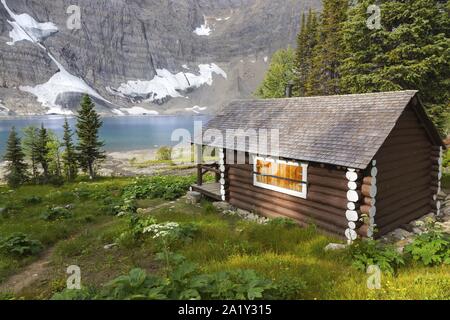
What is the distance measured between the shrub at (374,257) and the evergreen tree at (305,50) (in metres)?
37.5

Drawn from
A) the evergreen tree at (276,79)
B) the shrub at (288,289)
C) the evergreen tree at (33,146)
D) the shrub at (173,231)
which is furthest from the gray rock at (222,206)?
the evergreen tree at (276,79)

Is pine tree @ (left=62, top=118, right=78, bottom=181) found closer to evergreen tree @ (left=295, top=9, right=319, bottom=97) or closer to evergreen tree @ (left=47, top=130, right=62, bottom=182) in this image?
evergreen tree @ (left=47, top=130, right=62, bottom=182)

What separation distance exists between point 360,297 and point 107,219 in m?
10.7

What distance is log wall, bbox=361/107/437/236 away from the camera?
397 inches

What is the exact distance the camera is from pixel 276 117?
13633 millimetres

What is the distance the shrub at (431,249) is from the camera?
730 cm

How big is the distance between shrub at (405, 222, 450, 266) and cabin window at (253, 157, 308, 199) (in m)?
3.88

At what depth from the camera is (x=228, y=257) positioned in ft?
25.6

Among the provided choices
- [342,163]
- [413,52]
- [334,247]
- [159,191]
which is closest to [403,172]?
[342,163]

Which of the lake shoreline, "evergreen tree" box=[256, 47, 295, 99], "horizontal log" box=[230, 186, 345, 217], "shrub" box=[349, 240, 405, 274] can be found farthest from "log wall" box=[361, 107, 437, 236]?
"evergreen tree" box=[256, 47, 295, 99]

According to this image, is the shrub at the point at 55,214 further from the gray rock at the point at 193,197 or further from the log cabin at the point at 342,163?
the log cabin at the point at 342,163

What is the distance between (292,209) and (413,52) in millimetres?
15435
